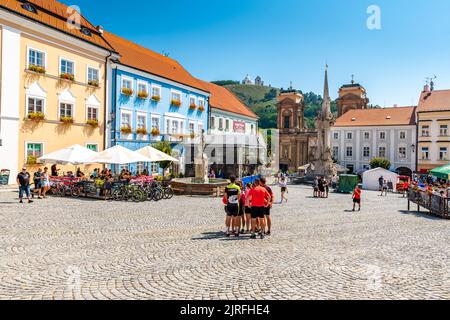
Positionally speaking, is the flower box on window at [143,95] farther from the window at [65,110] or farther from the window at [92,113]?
the window at [65,110]

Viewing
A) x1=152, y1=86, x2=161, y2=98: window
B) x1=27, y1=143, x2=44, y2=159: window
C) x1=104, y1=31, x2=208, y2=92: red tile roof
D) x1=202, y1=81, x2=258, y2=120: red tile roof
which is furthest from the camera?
x1=202, y1=81, x2=258, y2=120: red tile roof

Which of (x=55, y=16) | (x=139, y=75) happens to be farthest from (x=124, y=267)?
(x=139, y=75)

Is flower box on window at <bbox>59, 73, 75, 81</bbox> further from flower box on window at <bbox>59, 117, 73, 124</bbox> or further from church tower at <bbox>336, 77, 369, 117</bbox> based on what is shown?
church tower at <bbox>336, 77, 369, 117</bbox>

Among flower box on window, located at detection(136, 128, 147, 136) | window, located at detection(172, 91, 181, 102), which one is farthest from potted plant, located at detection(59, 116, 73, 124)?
window, located at detection(172, 91, 181, 102)

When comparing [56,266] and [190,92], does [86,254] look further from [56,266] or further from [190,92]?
[190,92]

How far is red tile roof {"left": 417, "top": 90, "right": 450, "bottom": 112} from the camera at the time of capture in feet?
157

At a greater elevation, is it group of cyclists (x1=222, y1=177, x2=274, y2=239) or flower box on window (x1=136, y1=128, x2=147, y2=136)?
flower box on window (x1=136, y1=128, x2=147, y2=136)

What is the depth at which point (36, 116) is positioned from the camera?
21219 mm

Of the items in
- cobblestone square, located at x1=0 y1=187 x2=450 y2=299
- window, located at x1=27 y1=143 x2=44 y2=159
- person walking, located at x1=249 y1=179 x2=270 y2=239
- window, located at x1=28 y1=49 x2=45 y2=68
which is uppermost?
window, located at x1=28 y1=49 x2=45 y2=68

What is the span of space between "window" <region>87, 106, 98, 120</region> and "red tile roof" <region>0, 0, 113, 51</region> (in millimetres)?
4682

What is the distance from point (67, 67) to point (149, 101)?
8.71 m

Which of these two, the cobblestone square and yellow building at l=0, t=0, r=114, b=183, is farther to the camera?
yellow building at l=0, t=0, r=114, b=183

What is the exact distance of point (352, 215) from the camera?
15.3m

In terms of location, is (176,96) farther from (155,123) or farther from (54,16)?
(54,16)
